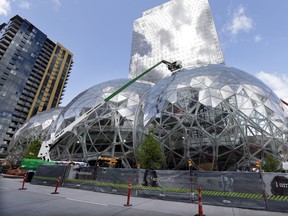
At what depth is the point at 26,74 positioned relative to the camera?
85438 mm

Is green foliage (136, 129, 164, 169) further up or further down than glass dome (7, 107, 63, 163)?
further down

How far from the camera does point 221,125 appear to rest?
16625mm

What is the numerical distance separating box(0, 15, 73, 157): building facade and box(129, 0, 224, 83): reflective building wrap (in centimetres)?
5276

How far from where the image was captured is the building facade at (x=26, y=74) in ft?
244

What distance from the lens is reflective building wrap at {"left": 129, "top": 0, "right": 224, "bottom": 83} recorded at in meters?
57.2

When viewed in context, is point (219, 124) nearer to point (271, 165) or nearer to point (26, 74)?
point (271, 165)

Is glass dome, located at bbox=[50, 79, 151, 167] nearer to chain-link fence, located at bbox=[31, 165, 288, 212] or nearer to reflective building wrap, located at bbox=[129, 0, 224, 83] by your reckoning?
chain-link fence, located at bbox=[31, 165, 288, 212]

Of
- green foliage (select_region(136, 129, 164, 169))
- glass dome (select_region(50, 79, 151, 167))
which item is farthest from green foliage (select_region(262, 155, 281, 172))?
glass dome (select_region(50, 79, 151, 167))

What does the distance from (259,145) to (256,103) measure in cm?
427

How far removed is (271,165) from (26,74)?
98729mm

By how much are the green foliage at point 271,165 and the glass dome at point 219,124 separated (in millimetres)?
610

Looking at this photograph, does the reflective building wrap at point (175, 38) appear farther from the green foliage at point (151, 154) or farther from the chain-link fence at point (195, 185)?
the chain-link fence at point (195, 185)

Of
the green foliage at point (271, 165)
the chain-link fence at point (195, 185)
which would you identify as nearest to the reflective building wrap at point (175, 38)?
the green foliage at point (271, 165)

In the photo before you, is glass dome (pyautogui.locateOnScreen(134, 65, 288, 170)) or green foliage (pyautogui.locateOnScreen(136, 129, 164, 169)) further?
green foliage (pyautogui.locateOnScreen(136, 129, 164, 169))
